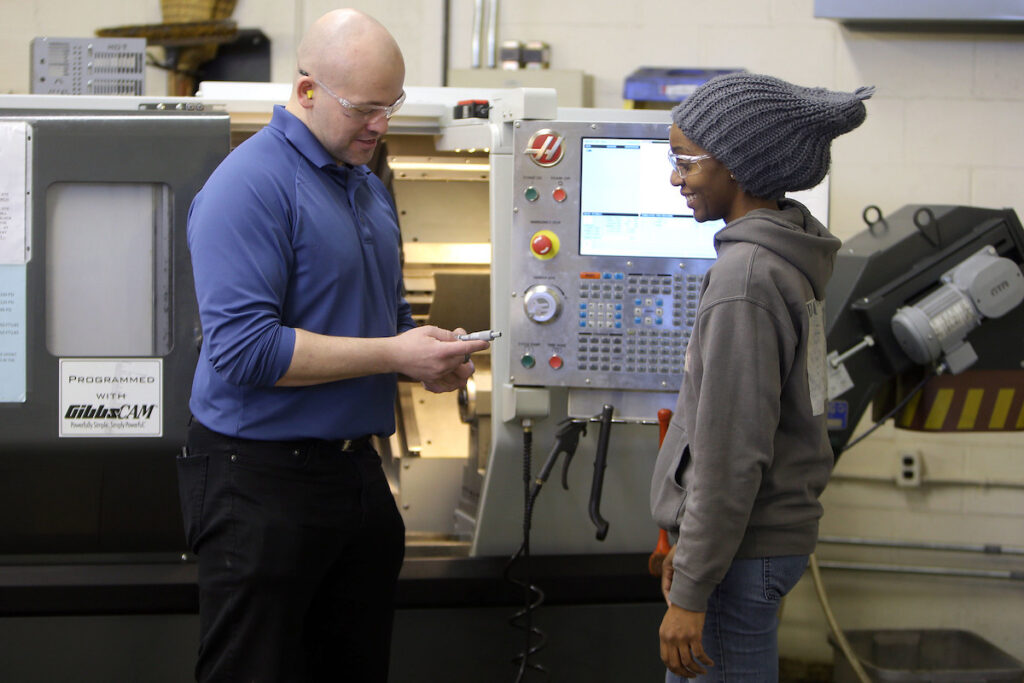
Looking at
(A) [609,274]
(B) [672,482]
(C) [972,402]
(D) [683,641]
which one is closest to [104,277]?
(A) [609,274]

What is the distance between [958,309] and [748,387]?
1034mm

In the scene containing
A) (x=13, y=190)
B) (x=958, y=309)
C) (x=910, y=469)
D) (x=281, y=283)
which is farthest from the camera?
(x=910, y=469)

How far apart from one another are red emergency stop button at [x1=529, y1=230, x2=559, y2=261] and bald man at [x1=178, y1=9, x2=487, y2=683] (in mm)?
394

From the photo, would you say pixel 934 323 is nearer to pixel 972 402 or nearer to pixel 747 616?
pixel 972 402

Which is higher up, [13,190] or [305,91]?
[305,91]

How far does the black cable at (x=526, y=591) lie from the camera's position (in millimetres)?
2002

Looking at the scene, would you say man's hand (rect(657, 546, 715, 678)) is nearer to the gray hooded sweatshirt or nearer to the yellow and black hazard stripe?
the gray hooded sweatshirt

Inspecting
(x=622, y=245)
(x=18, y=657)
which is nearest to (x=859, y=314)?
(x=622, y=245)

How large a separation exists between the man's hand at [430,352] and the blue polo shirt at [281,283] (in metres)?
0.09

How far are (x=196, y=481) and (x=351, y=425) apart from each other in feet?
0.81

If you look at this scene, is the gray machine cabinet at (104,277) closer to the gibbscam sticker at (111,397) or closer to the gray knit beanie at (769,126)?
the gibbscam sticker at (111,397)

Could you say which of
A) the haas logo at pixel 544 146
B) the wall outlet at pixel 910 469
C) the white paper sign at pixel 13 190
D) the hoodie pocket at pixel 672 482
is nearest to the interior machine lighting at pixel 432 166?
the haas logo at pixel 544 146

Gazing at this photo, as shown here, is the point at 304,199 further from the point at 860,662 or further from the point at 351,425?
the point at 860,662

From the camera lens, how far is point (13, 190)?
192 centimetres
